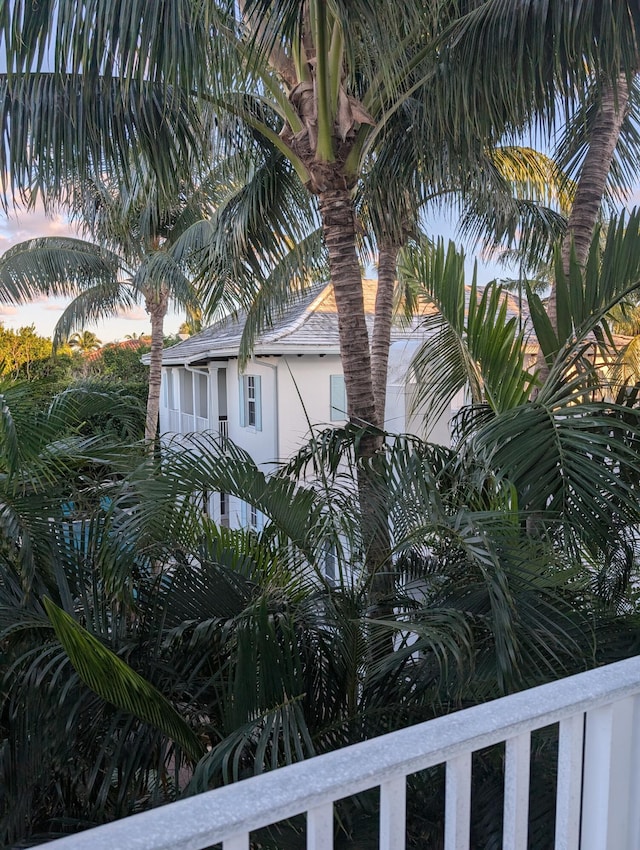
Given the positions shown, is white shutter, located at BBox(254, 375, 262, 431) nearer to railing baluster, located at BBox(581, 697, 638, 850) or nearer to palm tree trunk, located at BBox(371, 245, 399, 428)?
palm tree trunk, located at BBox(371, 245, 399, 428)

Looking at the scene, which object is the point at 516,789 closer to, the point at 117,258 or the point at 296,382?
the point at 296,382

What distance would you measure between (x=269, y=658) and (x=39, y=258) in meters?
13.6

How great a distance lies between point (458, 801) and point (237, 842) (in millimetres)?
471

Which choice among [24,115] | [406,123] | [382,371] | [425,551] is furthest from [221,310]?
[425,551]

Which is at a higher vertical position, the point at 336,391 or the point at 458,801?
the point at 336,391

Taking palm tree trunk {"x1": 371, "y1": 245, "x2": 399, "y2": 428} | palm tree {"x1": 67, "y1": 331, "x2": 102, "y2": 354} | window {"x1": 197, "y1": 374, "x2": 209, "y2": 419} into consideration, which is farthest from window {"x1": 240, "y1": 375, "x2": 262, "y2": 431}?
palm tree {"x1": 67, "y1": 331, "x2": 102, "y2": 354}

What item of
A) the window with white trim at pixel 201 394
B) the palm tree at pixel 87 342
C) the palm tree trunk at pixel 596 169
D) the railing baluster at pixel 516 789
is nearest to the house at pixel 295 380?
the palm tree trunk at pixel 596 169

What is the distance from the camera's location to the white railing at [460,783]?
87cm

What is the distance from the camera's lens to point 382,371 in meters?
7.23

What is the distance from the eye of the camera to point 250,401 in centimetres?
1240

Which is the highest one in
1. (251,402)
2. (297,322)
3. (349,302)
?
(297,322)

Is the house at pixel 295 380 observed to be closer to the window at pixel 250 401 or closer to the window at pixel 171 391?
the window at pixel 250 401

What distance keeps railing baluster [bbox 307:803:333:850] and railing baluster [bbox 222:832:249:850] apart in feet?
0.38

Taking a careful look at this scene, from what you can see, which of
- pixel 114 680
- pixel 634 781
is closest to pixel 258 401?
pixel 114 680
